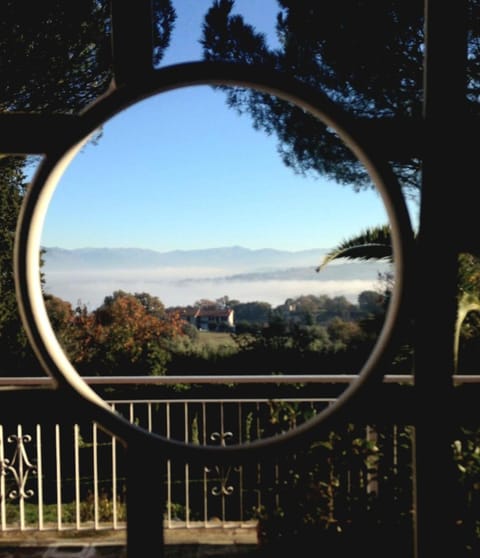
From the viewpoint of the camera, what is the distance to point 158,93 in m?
1.44

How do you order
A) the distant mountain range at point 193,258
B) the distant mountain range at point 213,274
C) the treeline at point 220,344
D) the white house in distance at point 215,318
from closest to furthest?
the distant mountain range at point 213,274, the distant mountain range at point 193,258, the white house in distance at point 215,318, the treeline at point 220,344

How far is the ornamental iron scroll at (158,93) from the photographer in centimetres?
140

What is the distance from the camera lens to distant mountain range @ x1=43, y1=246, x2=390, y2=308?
3182 mm

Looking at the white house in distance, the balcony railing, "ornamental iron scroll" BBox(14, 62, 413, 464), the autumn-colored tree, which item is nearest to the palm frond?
the balcony railing

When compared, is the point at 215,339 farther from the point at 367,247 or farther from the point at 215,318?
the point at 367,247

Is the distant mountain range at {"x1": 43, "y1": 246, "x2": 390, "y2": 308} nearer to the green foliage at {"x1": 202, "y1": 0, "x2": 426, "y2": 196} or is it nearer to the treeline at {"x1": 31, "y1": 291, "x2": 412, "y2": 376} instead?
the treeline at {"x1": 31, "y1": 291, "x2": 412, "y2": 376}

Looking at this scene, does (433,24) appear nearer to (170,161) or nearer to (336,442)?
(336,442)

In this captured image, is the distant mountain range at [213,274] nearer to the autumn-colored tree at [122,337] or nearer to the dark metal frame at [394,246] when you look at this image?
the autumn-colored tree at [122,337]

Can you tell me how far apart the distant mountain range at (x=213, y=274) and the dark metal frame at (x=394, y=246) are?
1.37m

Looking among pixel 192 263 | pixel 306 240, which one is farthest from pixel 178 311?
pixel 306 240

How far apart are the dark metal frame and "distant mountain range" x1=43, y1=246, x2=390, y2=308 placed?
137 cm

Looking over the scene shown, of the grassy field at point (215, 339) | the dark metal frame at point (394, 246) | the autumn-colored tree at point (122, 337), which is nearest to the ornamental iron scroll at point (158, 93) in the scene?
the dark metal frame at point (394, 246)

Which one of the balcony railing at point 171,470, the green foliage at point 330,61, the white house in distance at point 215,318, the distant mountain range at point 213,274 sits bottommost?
the balcony railing at point 171,470

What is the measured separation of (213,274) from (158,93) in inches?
120
